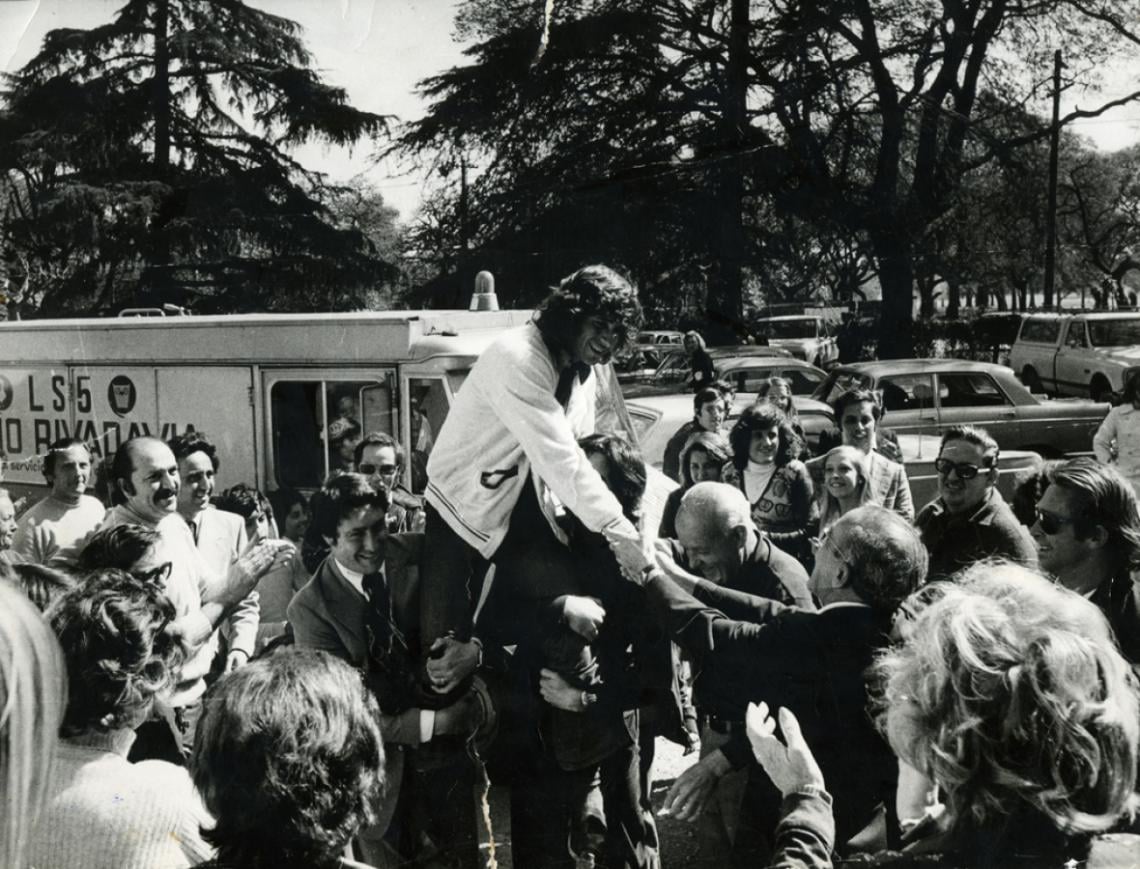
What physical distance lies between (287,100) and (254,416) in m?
1.25

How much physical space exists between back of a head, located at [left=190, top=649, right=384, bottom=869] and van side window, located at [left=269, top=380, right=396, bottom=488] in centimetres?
227

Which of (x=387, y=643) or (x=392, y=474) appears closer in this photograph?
(x=387, y=643)

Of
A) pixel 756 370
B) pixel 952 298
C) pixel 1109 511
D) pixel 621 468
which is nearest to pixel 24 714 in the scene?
pixel 621 468

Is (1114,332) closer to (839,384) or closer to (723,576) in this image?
(839,384)

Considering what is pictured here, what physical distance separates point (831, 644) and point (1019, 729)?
0.88 m

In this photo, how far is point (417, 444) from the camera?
366cm

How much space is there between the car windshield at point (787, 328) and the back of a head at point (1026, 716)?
2.06 metres

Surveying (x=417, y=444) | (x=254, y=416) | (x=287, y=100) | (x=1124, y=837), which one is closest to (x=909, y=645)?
(x=1124, y=837)

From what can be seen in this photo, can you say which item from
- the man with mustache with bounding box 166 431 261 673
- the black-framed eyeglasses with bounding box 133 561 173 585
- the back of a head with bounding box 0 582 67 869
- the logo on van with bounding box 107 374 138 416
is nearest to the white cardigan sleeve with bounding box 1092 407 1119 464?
the man with mustache with bounding box 166 431 261 673

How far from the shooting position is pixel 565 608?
2625mm

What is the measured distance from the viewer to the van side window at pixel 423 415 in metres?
3.55

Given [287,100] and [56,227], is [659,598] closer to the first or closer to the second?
[287,100]

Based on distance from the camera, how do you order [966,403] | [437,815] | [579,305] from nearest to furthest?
[579,305]
[437,815]
[966,403]

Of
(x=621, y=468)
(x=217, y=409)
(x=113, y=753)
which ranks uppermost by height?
(x=217, y=409)
